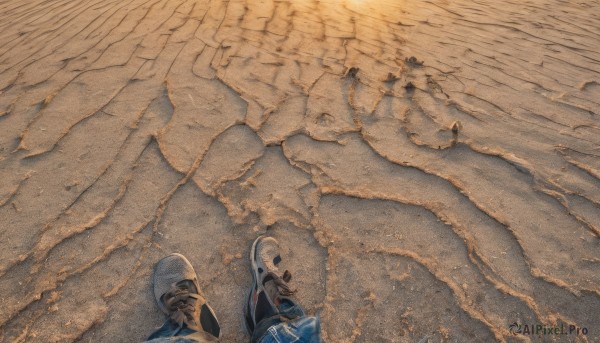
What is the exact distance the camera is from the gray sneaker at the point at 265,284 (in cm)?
173

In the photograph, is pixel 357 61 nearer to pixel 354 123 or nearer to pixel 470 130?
pixel 354 123

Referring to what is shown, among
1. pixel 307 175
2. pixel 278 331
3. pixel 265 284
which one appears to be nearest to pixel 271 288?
pixel 265 284

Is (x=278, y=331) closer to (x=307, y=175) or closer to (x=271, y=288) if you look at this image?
(x=271, y=288)

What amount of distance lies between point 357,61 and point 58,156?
2.35m

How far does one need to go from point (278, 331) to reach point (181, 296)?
20.3 inches

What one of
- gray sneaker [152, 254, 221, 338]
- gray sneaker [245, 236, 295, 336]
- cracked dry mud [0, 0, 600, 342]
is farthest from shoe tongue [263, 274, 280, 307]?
gray sneaker [152, 254, 221, 338]

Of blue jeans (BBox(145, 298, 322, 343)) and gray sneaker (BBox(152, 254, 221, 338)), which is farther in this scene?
gray sneaker (BBox(152, 254, 221, 338))

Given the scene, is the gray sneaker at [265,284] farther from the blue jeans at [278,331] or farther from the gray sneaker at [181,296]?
the gray sneaker at [181,296]

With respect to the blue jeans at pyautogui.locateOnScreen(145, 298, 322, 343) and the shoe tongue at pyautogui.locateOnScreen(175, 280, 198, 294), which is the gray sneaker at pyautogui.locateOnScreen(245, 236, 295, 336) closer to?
the blue jeans at pyautogui.locateOnScreen(145, 298, 322, 343)

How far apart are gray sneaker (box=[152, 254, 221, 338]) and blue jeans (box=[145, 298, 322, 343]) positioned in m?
0.04

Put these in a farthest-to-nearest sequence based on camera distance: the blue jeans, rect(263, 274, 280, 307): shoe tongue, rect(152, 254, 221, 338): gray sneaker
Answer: rect(263, 274, 280, 307): shoe tongue, rect(152, 254, 221, 338): gray sneaker, the blue jeans

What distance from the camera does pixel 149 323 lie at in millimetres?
1745

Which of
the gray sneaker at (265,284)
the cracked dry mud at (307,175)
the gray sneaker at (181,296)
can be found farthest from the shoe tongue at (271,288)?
the gray sneaker at (181,296)

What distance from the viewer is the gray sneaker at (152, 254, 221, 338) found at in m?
1.68
